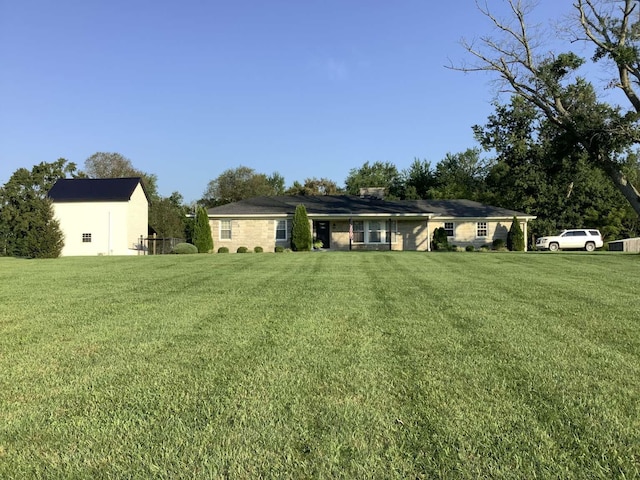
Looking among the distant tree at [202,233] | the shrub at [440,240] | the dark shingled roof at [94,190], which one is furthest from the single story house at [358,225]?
the dark shingled roof at [94,190]

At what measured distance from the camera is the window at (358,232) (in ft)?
96.6

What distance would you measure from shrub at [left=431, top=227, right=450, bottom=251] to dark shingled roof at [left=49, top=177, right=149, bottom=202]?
2055 cm

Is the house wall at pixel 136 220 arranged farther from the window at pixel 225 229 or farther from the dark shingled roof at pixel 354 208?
the window at pixel 225 229

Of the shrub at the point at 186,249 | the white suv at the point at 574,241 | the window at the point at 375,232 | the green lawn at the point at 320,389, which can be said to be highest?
the window at the point at 375,232

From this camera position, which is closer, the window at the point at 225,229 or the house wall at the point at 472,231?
the window at the point at 225,229

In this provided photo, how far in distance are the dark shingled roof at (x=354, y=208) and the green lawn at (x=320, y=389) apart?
72.1 ft

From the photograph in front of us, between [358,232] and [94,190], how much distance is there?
19.0 meters

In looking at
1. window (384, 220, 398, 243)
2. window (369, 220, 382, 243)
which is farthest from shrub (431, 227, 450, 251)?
window (369, 220, 382, 243)

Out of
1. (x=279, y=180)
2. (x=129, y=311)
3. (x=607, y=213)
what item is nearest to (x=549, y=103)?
(x=607, y=213)

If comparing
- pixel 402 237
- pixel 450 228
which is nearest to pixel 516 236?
pixel 450 228

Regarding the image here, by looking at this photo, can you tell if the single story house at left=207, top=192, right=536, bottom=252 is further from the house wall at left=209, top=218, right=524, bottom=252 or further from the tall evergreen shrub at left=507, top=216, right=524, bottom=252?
the tall evergreen shrub at left=507, top=216, right=524, bottom=252

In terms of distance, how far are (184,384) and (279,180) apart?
215ft

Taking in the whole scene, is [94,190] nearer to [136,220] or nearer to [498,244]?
[136,220]

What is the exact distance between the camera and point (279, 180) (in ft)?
224
